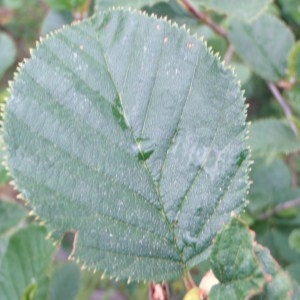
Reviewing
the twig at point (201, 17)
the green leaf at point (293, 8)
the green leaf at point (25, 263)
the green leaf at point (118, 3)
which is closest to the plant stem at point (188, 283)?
the green leaf at point (25, 263)

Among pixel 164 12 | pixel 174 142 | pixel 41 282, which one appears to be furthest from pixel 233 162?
pixel 164 12

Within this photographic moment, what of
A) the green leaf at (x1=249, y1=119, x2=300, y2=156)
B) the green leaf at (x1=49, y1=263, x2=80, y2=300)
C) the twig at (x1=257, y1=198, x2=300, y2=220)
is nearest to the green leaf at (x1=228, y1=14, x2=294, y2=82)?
the green leaf at (x1=249, y1=119, x2=300, y2=156)

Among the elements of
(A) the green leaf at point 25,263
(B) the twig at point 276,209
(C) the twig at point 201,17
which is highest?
(C) the twig at point 201,17

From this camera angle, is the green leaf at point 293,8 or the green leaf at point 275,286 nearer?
the green leaf at point 275,286

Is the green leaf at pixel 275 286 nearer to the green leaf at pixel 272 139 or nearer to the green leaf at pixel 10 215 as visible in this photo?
the green leaf at pixel 272 139

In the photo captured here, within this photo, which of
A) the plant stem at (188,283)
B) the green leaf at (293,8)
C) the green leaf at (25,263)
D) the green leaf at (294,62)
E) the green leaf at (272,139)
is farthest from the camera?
the green leaf at (293,8)

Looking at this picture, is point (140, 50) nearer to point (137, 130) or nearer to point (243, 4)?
point (137, 130)

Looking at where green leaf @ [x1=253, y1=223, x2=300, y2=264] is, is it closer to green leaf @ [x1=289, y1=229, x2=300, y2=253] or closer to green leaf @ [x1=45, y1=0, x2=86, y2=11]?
green leaf @ [x1=289, y1=229, x2=300, y2=253]
